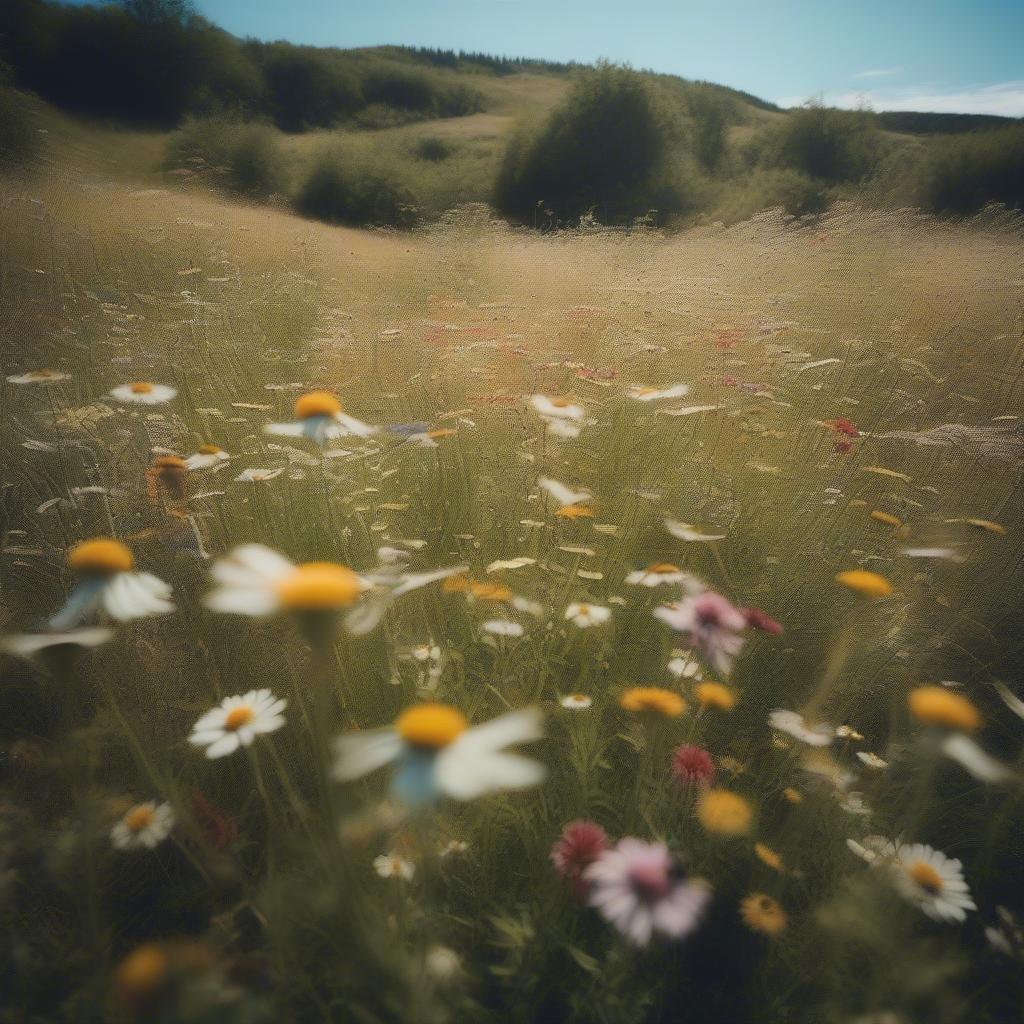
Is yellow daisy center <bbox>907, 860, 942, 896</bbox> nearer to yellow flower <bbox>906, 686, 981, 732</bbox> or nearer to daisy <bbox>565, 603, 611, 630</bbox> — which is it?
yellow flower <bbox>906, 686, 981, 732</bbox>

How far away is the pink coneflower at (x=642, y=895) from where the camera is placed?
67 centimetres

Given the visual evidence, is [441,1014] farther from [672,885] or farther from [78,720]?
[78,720]

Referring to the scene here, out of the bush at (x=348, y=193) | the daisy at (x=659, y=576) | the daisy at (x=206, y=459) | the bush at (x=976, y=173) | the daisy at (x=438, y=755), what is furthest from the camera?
the bush at (x=348, y=193)

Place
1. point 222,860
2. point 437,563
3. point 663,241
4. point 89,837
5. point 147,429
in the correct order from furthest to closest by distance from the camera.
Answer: point 663,241
point 147,429
point 437,563
point 222,860
point 89,837

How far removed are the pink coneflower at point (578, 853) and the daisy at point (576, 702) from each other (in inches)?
9.5

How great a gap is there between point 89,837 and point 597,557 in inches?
47.9

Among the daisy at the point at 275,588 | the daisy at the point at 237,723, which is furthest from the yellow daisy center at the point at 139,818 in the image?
the daisy at the point at 275,588

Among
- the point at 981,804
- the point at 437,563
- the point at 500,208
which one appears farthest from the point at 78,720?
the point at 500,208

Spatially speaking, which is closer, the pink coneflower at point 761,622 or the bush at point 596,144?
the pink coneflower at point 761,622

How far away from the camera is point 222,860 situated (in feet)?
2.85

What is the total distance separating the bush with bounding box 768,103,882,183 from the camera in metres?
16.7

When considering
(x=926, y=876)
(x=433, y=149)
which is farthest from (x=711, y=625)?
(x=433, y=149)

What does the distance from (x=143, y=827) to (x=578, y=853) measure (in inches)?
27.0

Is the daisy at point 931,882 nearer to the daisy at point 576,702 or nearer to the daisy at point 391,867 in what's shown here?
the daisy at point 576,702
